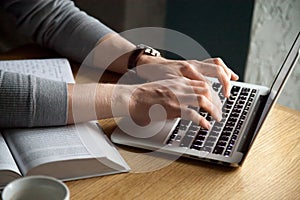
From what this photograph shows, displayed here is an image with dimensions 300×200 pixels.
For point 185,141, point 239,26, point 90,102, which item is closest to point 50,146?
point 90,102

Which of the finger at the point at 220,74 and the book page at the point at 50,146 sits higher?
the finger at the point at 220,74

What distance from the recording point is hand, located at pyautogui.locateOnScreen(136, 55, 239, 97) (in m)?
1.31

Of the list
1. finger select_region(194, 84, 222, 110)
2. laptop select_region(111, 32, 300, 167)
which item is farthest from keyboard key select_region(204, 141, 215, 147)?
finger select_region(194, 84, 222, 110)

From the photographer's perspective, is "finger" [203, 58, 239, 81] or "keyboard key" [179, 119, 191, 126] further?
"finger" [203, 58, 239, 81]

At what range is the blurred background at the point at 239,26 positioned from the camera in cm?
231

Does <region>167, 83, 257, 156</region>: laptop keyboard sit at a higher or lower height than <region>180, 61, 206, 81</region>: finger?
lower

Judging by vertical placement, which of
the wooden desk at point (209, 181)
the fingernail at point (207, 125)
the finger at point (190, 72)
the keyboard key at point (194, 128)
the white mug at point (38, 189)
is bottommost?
the wooden desk at point (209, 181)

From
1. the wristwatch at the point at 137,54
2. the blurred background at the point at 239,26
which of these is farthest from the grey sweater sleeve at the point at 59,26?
the blurred background at the point at 239,26

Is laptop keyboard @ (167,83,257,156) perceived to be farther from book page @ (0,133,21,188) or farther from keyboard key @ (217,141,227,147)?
book page @ (0,133,21,188)

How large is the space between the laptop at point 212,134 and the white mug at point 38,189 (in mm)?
363

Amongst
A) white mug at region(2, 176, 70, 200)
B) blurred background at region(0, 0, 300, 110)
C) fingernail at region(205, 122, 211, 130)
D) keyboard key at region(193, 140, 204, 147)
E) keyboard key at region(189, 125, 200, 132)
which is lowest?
blurred background at region(0, 0, 300, 110)

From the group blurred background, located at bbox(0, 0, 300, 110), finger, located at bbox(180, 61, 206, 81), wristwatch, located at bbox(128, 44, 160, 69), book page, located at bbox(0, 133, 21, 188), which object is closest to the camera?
book page, located at bbox(0, 133, 21, 188)

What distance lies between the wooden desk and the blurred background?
1.24m

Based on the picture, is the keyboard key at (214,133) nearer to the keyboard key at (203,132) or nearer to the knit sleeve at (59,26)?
the keyboard key at (203,132)
